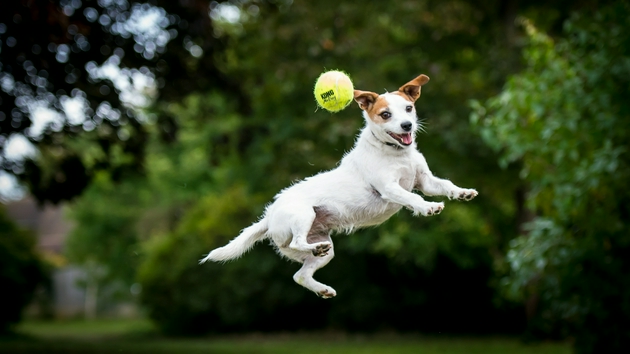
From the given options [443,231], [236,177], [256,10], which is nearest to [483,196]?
[443,231]

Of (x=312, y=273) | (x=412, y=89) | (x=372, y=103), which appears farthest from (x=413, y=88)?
(x=312, y=273)

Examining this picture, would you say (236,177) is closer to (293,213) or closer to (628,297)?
(628,297)

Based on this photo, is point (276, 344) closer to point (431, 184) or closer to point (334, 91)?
point (431, 184)

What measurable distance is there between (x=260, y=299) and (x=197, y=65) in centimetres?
759

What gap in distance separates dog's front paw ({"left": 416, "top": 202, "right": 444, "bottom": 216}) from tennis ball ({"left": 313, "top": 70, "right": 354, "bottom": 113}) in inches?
28.7

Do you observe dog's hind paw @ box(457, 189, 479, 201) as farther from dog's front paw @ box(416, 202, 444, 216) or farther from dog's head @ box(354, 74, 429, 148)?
dog's head @ box(354, 74, 429, 148)

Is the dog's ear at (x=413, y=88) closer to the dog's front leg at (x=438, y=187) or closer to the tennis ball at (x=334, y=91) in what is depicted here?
the tennis ball at (x=334, y=91)

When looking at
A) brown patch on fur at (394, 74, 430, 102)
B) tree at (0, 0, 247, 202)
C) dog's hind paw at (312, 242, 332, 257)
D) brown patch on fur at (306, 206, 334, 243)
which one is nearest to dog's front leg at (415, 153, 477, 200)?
brown patch on fur at (394, 74, 430, 102)

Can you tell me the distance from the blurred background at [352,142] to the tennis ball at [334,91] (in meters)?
1.29

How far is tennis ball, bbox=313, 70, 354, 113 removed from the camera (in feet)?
13.4

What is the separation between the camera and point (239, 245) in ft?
14.5

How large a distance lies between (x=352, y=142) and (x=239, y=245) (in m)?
7.34

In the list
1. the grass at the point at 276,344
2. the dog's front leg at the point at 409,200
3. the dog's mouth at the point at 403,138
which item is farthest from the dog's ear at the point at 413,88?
the grass at the point at 276,344

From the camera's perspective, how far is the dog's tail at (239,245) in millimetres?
4391
